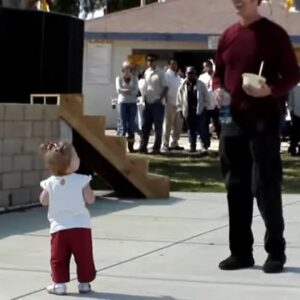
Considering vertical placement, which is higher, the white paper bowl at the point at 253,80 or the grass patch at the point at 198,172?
the white paper bowl at the point at 253,80

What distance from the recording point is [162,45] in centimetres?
3225

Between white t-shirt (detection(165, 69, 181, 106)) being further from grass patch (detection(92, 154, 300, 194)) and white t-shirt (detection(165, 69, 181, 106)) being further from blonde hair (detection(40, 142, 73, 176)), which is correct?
blonde hair (detection(40, 142, 73, 176))

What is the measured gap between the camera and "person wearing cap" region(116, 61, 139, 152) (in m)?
21.0

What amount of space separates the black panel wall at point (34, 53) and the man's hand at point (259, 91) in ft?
21.3

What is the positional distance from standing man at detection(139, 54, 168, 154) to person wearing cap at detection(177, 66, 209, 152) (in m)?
0.39

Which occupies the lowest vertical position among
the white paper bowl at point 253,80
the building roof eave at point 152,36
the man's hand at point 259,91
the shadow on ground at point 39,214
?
the shadow on ground at point 39,214

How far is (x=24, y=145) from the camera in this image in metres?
12.0

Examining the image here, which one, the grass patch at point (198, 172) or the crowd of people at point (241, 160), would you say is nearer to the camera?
the crowd of people at point (241, 160)

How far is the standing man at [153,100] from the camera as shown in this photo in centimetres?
2081

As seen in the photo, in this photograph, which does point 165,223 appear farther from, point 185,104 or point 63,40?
point 185,104

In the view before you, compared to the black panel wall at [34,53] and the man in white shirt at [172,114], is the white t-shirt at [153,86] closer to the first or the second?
the man in white shirt at [172,114]

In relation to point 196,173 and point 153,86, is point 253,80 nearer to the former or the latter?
point 196,173

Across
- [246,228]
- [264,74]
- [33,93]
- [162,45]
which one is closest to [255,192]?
[246,228]

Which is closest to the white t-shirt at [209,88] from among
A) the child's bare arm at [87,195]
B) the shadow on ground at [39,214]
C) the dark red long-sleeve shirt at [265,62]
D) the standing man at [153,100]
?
the standing man at [153,100]
